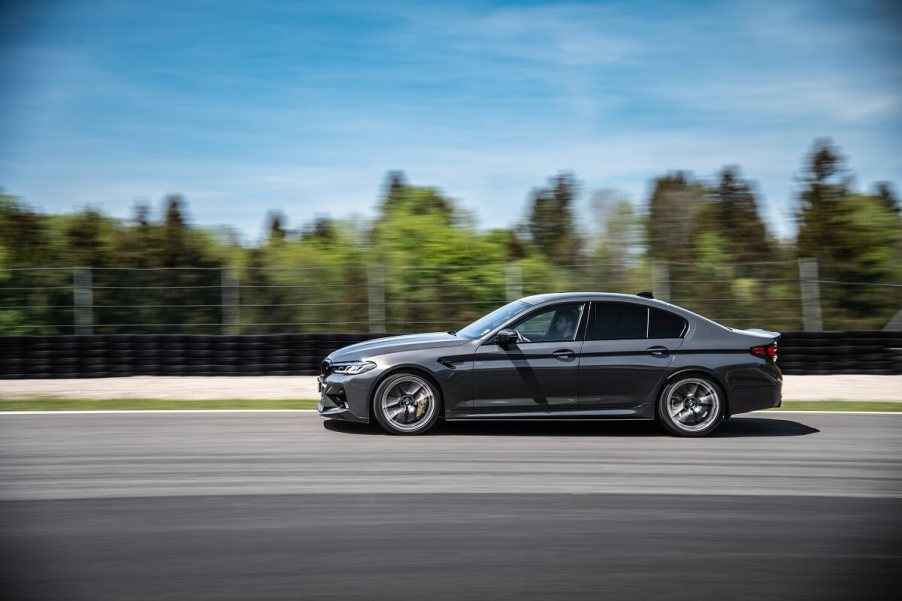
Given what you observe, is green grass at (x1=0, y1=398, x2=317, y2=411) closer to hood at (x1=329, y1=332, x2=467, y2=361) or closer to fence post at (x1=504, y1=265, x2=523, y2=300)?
hood at (x1=329, y1=332, x2=467, y2=361)

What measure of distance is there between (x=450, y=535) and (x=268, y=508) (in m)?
1.44

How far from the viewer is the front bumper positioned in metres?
8.89

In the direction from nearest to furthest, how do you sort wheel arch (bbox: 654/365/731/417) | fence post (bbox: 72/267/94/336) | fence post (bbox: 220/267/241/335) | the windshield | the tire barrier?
wheel arch (bbox: 654/365/731/417) < the windshield < the tire barrier < fence post (bbox: 72/267/94/336) < fence post (bbox: 220/267/241/335)

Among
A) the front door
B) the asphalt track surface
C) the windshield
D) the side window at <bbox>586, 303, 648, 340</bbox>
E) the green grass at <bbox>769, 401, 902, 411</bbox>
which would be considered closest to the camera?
the asphalt track surface

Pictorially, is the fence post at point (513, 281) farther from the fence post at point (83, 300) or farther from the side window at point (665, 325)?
the fence post at point (83, 300)

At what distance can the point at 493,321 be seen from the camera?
30.9 feet

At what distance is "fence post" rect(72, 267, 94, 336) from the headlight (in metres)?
8.60

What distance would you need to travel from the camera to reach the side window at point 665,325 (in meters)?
9.16

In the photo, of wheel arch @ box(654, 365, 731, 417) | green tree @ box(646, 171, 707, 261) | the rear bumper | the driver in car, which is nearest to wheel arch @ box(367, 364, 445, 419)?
the driver in car

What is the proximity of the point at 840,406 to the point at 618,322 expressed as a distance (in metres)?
4.55

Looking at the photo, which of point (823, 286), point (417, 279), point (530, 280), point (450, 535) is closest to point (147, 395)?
point (417, 279)

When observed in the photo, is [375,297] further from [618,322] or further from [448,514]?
[448,514]

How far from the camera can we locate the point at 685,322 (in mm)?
9242

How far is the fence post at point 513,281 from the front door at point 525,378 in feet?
24.7
